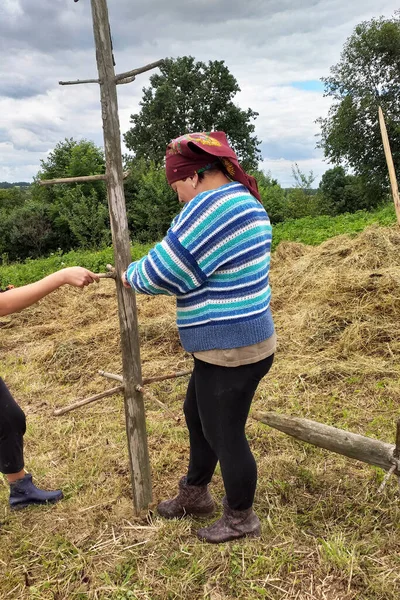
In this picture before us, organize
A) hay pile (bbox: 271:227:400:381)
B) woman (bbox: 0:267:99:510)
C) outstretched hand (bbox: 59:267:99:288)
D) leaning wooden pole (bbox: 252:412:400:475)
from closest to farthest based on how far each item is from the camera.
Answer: outstretched hand (bbox: 59:267:99:288)
woman (bbox: 0:267:99:510)
leaning wooden pole (bbox: 252:412:400:475)
hay pile (bbox: 271:227:400:381)

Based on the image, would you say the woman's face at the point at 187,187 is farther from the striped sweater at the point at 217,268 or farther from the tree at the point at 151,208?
the tree at the point at 151,208

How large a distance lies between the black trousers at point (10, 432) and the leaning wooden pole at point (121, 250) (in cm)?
61

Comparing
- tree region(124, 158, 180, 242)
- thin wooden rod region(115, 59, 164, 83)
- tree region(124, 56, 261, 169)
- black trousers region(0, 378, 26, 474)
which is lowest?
black trousers region(0, 378, 26, 474)

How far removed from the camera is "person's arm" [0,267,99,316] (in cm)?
190

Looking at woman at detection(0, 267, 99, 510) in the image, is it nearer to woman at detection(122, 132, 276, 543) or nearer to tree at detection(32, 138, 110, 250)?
woman at detection(122, 132, 276, 543)

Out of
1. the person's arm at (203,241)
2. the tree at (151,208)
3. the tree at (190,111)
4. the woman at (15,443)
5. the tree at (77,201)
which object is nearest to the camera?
the person's arm at (203,241)

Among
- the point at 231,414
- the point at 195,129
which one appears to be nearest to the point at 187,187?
the point at 231,414

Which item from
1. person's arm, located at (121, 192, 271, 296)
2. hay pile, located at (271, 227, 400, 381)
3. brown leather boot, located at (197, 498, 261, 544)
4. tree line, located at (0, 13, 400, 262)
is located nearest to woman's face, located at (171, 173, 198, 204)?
person's arm, located at (121, 192, 271, 296)

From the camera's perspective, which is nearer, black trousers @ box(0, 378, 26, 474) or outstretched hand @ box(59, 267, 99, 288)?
outstretched hand @ box(59, 267, 99, 288)

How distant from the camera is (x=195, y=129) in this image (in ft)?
110

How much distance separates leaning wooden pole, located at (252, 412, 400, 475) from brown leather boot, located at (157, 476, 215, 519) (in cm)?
53

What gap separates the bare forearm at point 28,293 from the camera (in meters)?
1.94

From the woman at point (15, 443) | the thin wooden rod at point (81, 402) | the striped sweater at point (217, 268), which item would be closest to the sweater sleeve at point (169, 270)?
the striped sweater at point (217, 268)

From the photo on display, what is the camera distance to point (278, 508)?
2357 millimetres
